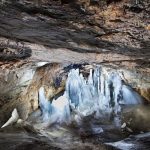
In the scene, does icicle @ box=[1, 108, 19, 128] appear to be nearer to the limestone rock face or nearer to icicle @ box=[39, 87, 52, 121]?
the limestone rock face

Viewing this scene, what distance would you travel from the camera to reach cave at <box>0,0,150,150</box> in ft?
11.3

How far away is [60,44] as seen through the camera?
197 inches

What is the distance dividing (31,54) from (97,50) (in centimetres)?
146

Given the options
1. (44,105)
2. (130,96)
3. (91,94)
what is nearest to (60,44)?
(44,105)

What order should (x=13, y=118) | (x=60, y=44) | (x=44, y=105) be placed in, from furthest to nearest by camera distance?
(x=44, y=105), (x=13, y=118), (x=60, y=44)

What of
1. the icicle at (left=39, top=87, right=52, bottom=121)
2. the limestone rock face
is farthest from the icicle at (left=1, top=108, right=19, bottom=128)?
the icicle at (left=39, top=87, right=52, bottom=121)

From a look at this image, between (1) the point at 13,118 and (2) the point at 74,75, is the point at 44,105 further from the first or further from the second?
(2) the point at 74,75

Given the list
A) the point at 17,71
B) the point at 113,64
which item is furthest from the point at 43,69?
the point at 113,64

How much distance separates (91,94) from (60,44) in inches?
125

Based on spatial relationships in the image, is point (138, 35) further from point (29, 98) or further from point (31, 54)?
point (29, 98)

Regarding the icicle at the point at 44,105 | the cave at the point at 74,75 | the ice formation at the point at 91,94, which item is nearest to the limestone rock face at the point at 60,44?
the cave at the point at 74,75

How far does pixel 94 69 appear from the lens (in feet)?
25.6

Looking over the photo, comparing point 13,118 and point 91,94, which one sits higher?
point 91,94

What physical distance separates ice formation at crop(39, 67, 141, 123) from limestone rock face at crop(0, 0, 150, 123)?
251mm
